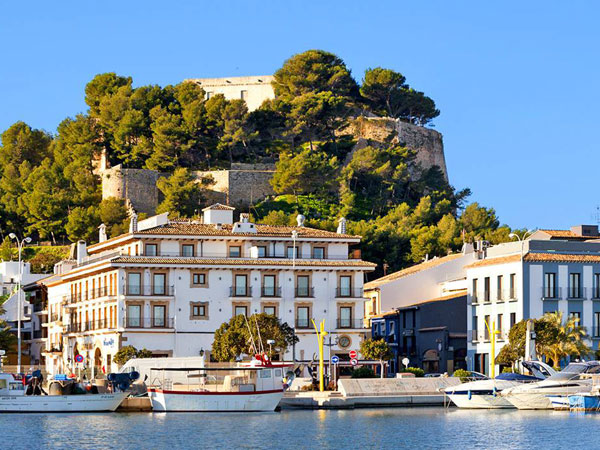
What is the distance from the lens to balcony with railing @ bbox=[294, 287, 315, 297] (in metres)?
87.4

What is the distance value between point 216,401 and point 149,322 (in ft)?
59.5

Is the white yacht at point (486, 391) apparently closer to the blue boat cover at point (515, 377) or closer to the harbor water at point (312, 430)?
the blue boat cover at point (515, 377)

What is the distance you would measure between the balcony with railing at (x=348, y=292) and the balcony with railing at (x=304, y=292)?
5.51 ft

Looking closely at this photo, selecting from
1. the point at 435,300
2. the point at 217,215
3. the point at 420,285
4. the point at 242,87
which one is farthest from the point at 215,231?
the point at 242,87

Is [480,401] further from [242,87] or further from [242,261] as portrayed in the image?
[242,87]

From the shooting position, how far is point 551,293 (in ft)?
269

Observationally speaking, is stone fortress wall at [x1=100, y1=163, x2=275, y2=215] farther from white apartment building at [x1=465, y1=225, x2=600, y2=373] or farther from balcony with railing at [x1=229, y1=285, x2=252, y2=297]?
white apartment building at [x1=465, y1=225, x2=600, y2=373]

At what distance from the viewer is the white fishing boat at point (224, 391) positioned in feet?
220

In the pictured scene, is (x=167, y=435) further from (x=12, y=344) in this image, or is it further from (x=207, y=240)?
(x=12, y=344)

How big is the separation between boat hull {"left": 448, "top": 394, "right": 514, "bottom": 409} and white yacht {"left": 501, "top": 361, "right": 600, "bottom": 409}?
962 mm

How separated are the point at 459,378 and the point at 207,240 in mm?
22255

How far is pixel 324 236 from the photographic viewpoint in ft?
295

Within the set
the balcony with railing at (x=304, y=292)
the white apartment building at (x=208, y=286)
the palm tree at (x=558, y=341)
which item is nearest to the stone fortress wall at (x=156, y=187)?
the white apartment building at (x=208, y=286)

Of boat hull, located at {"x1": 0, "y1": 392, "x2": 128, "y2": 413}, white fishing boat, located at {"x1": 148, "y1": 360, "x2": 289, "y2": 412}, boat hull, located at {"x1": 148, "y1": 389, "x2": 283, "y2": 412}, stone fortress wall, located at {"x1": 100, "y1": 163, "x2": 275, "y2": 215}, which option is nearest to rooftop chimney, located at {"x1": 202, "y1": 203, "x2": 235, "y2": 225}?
white fishing boat, located at {"x1": 148, "y1": 360, "x2": 289, "y2": 412}
